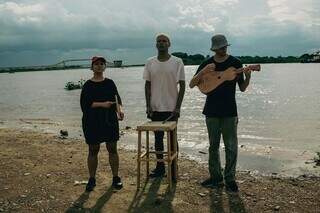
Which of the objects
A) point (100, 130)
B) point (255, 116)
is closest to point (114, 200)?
point (100, 130)

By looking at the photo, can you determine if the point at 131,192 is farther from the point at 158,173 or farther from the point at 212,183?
the point at 212,183

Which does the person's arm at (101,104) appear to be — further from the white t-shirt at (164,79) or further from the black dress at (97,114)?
Result: the white t-shirt at (164,79)

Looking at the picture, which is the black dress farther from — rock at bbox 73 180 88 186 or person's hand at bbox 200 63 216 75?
person's hand at bbox 200 63 216 75

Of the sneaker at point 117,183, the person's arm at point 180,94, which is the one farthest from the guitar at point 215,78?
the sneaker at point 117,183

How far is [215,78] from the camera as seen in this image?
25.2 feet

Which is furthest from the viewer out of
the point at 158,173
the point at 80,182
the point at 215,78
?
the point at 158,173

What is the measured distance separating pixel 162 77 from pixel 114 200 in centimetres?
238

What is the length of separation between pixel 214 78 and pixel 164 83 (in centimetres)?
97

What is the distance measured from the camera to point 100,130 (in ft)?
25.0

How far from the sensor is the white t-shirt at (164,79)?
802cm

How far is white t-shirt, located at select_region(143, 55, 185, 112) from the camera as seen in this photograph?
802 cm

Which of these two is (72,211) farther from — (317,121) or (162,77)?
(317,121)

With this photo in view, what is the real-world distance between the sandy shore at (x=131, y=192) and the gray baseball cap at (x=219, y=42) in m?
2.59

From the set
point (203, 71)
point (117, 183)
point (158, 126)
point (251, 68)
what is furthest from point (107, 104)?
point (251, 68)
